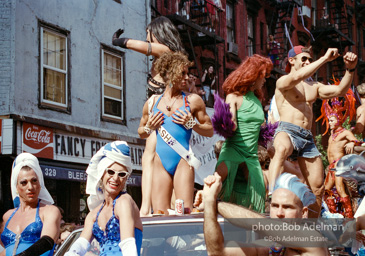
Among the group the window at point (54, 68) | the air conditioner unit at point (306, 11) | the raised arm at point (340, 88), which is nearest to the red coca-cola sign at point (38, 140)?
the window at point (54, 68)

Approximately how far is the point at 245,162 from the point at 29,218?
237 centimetres

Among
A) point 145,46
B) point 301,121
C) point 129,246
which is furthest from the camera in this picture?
point 301,121

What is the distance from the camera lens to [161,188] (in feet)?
20.6

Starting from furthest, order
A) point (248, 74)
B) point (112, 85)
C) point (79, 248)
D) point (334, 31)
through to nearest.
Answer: point (334, 31) < point (112, 85) < point (248, 74) < point (79, 248)

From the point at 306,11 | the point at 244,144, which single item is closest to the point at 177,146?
the point at 244,144

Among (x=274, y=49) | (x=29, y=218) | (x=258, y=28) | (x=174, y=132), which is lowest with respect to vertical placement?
(x=29, y=218)

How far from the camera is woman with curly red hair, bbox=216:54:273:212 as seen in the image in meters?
6.44

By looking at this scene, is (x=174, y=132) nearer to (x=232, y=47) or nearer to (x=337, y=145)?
(x=337, y=145)

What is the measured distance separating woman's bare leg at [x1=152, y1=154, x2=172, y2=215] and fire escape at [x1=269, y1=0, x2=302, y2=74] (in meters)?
24.0

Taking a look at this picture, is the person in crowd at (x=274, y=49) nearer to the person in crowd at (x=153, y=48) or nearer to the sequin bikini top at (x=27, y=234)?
the person in crowd at (x=153, y=48)

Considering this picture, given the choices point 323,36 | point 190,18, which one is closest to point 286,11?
point 323,36

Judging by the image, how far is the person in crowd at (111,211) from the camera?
397 centimetres

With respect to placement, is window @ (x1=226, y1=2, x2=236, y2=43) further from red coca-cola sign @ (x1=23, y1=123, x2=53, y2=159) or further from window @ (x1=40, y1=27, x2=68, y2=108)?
red coca-cola sign @ (x1=23, y1=123, x2=53, y2=159)

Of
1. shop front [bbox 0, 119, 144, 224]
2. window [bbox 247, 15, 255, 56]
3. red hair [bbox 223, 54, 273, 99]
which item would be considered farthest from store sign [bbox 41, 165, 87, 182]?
window [bbox 247, 15, 255, 56]
